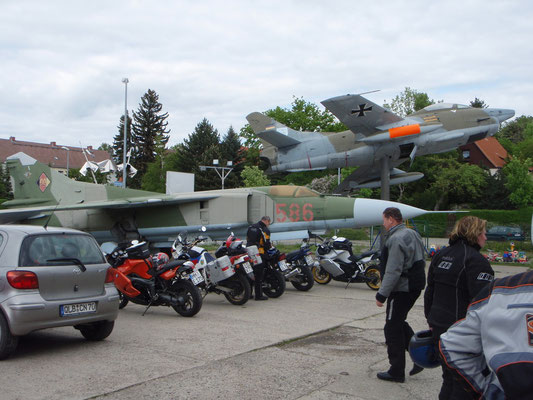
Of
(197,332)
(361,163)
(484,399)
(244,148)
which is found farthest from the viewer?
(244,148)

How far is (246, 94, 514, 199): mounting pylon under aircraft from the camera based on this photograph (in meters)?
17.6

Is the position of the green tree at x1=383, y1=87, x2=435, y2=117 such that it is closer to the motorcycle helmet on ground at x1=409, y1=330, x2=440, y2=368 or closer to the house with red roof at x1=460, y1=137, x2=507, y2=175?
the house with red roof at x1=460, y1=137, x2=507, y2=175

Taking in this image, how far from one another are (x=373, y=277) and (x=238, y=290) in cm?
360

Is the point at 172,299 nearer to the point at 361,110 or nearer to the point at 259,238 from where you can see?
the point at 259,238

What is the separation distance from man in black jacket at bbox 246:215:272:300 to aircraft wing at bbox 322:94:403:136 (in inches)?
305

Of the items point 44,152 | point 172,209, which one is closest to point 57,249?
point 172,209

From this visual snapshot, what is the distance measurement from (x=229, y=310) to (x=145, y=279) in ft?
5.49

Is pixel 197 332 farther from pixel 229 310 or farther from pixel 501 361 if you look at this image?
pixel 501 361

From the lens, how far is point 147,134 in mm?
68000

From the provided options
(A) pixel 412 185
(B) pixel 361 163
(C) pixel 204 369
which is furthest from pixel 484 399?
(A) pixel 412 185

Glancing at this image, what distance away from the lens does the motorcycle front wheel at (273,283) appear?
10.6 m

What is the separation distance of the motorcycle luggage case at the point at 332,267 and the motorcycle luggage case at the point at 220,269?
3259mm

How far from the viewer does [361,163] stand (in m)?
19.1

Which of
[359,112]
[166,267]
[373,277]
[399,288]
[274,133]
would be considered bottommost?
[373,277]
